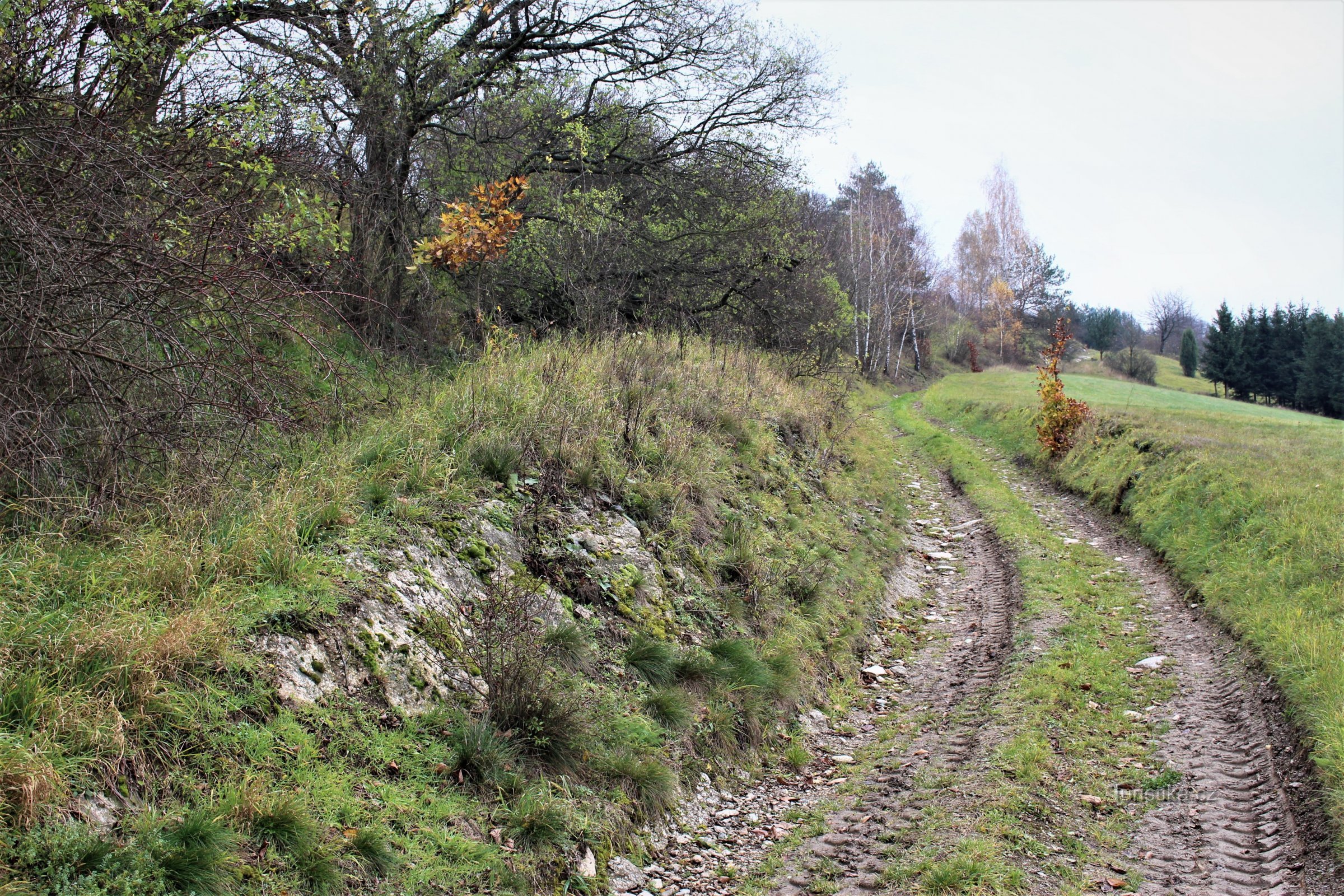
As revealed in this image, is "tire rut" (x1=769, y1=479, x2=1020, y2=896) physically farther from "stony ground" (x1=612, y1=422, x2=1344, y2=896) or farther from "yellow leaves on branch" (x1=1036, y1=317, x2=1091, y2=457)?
"yellow leaves on branch" (x1=1036, y1=317, x2=1091, y2=457)

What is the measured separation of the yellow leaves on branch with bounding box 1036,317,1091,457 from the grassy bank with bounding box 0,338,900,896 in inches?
432

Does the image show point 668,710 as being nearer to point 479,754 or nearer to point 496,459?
point 479,754

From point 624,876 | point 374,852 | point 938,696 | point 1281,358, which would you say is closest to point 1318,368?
point 1281,358

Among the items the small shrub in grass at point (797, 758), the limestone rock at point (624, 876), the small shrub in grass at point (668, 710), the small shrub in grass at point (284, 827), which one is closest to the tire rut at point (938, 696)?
the small shrub in grass at point (797, 758)

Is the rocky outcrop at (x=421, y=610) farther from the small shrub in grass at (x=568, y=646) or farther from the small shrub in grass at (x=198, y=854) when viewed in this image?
the small shrub in grass at (x=198, y=854)

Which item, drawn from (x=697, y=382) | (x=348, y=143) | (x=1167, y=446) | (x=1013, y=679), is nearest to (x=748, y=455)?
(x=697, y=382)

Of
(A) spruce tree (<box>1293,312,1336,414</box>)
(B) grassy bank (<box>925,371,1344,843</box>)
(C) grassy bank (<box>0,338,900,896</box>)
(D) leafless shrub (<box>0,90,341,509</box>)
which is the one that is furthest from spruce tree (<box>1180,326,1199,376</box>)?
(D) leafless shrub (<box>0,90,341,509</box>)

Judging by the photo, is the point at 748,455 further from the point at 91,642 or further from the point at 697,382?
the point at 91,642

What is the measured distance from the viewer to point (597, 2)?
11.9 meters

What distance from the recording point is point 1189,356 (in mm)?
72625

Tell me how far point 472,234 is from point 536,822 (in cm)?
689

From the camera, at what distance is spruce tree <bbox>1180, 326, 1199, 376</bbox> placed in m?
72.6

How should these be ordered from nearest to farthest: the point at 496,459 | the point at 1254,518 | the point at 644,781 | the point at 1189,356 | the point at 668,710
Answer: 1. the point at 644,781
2. the point at 668,710
3. the point at 496,459
4. the point at 1254,518
5. the point at 1189,356

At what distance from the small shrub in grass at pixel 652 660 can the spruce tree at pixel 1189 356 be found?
8437cm
